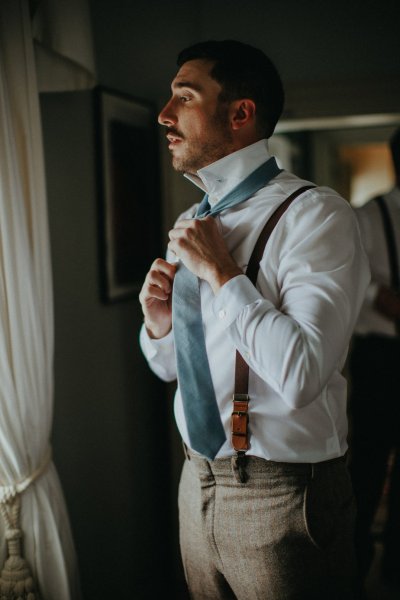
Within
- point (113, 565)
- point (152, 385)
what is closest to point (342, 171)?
point (152, 385)

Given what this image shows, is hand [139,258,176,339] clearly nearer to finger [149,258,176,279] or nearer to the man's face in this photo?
finger [149,258,176,279]

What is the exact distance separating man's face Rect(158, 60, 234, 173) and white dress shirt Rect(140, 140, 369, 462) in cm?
3

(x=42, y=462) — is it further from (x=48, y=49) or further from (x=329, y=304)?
(x=48, y=49)

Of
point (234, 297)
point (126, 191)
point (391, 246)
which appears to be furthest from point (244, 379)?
point (391, 246)

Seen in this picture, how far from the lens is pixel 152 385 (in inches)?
107

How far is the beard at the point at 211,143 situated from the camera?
137 centimetres

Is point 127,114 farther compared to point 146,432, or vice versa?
point 146,432

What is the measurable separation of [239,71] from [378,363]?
61.3 inches

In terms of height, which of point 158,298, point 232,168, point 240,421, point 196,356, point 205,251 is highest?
point 232,168

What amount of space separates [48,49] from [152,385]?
142 centimetres

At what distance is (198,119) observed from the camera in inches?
53.6

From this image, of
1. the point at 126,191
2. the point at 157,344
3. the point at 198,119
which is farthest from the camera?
the point at 126,191

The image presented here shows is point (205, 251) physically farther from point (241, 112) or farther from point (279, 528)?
point (279, 528)

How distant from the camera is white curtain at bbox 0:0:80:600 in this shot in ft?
5.06
